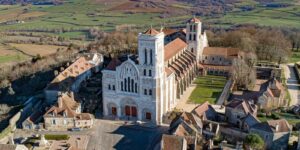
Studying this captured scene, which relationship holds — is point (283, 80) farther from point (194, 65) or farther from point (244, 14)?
point (244, 14)

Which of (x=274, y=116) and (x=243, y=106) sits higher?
(x=243, y=106)

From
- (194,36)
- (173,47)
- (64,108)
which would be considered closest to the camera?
(64,108)

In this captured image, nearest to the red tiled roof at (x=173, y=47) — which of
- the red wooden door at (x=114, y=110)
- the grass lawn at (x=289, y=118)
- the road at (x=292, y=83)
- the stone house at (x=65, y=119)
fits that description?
the red wooden door at (x=114, y=110)

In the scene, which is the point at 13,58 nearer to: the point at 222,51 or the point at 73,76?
the point at 73,76

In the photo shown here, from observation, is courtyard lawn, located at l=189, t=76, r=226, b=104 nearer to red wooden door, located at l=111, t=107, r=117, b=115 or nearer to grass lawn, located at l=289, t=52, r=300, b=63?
red wooden door, located at l=111, t=107, r=117, b=115

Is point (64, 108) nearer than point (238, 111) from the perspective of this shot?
No

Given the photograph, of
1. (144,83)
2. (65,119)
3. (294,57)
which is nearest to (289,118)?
(144,83)

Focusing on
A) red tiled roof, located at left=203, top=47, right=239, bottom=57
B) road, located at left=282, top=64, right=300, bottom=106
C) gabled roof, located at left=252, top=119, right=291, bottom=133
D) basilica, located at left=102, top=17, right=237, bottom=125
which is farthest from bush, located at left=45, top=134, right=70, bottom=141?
red tiled roof, located at left=203, top=47, right=239, bottom=57

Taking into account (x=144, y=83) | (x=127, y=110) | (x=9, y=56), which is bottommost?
(x=127, y=110)
